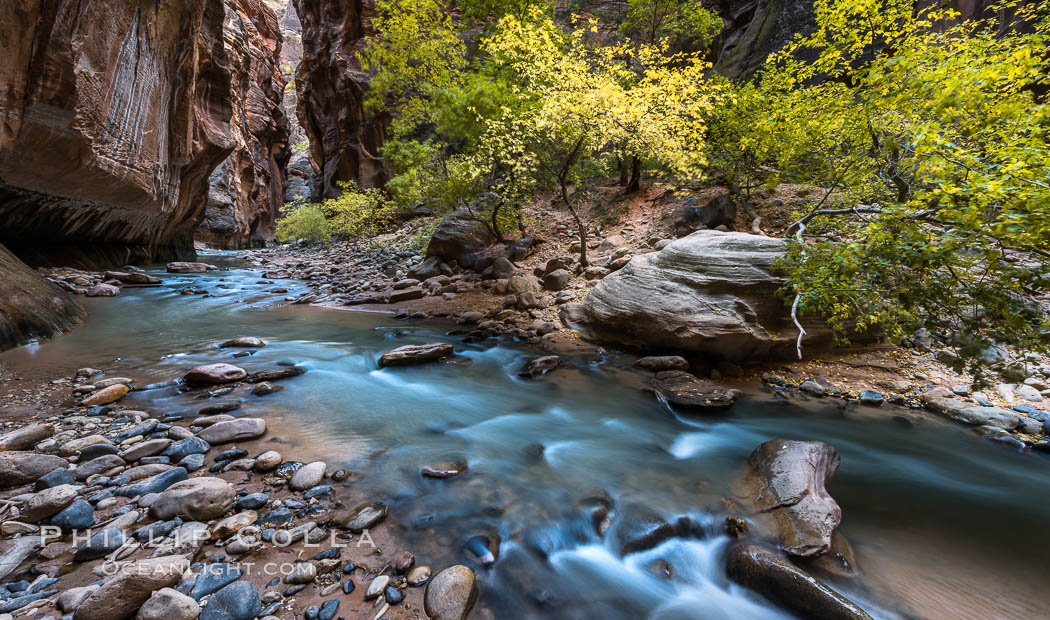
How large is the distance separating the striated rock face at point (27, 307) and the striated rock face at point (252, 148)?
18.8 metres

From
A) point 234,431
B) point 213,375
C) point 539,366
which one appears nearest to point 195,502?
point 234,431

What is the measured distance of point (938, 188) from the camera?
10.2 feet

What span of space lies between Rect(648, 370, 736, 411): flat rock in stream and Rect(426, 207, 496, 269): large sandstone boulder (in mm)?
7731

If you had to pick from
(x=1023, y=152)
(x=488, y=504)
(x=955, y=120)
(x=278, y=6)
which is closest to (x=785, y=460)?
(x=488, y=504)

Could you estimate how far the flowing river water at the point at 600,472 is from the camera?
243 cm

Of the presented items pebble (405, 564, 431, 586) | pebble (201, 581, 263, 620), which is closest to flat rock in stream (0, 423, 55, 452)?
pebble (201, 581, 263, 620)

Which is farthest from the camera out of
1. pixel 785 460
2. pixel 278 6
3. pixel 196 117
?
pixel 278 6

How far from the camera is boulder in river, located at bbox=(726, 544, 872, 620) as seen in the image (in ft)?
7.00

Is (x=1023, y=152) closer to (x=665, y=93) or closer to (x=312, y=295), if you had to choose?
(x=665, y=93)

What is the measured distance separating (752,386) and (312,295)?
38.0 ft

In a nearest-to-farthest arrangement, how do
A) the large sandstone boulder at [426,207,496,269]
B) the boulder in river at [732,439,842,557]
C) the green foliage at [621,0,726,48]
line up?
the boulder in river at [732,439,842,557] < the large sandstone boulder at [426,207,496,269] < the green foliage at [621,0,726,48]

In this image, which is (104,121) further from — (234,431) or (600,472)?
(600,472)

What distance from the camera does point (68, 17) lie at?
6566 mm

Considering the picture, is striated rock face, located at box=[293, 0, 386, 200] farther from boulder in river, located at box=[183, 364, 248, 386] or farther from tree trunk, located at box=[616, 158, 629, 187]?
boulder in river, located at box=[183, 364, 248, 386]
